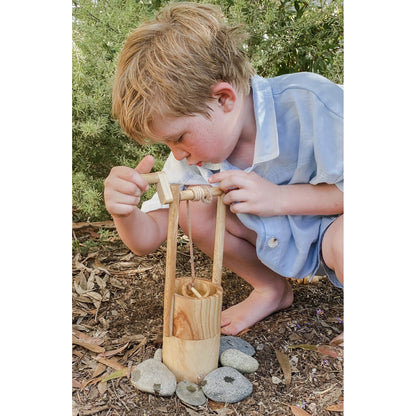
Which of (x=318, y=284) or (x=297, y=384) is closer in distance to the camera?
(x=297, y=384)

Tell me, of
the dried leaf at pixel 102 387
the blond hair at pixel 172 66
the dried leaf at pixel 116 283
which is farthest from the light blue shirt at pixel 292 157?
the dried leaf at pixel 102 387

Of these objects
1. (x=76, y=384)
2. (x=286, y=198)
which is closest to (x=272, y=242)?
(x=286, y=198)

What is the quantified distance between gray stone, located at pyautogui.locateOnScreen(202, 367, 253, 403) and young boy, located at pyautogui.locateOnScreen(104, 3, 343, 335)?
0.52 ft

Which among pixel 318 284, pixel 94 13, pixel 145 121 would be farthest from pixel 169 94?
pixel 318 284

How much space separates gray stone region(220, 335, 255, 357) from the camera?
3.00ft

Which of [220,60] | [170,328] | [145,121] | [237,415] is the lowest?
[237,415]

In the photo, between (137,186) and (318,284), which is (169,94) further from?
(318,284)

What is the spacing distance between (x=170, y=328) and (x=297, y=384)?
0.23 meters

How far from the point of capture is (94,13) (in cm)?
93

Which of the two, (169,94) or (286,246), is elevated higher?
(169,94)

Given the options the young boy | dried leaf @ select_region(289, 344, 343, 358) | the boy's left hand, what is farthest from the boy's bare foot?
the boy's left hand

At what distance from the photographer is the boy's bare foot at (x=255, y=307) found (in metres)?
0.99

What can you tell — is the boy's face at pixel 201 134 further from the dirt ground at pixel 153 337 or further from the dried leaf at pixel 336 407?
the dried leaf at pixel 336 407
